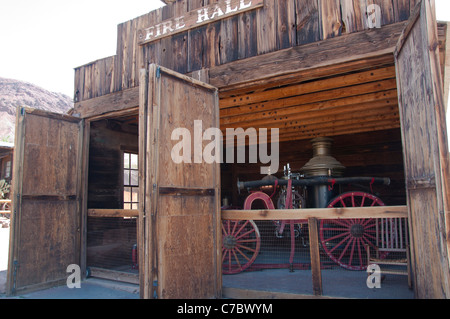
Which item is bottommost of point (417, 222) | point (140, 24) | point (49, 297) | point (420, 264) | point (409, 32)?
point (49, 297)

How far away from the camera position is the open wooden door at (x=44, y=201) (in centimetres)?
527

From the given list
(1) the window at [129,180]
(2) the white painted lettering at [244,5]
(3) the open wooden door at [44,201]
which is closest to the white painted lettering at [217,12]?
(2) the white painted lettering at [244,5]

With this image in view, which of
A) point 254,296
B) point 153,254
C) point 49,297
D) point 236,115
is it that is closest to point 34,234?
point 49,297

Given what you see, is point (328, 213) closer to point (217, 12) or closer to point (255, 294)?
point (255, 294)

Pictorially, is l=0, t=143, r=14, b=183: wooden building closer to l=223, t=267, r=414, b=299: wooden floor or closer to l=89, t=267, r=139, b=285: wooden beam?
l=89, t=267, r=139, b=285: wooden beam

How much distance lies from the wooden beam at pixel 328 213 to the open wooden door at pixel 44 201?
9.66ft

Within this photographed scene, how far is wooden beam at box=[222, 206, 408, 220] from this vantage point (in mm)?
3939

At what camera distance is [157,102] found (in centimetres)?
398

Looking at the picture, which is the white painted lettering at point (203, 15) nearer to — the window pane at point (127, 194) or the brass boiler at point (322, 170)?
the brass boiler at point (322, 170)

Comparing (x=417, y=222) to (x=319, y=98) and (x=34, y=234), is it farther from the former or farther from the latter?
(x=34, y=234)

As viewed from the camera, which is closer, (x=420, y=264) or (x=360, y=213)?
(x=420, y=264)

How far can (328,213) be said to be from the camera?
4176mm

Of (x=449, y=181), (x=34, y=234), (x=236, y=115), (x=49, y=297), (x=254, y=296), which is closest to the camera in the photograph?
(x=449, y=181)

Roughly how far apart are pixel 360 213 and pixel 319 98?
8.50ft
